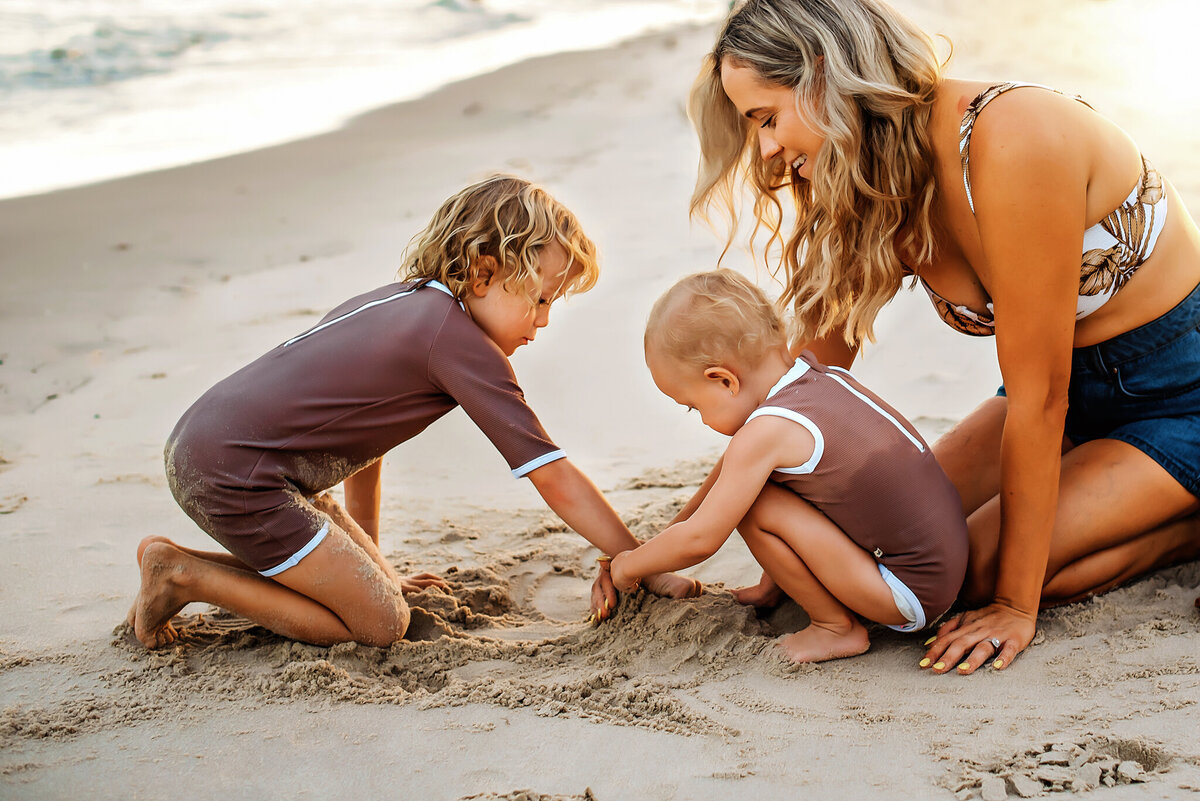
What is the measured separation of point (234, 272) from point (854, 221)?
396 cm

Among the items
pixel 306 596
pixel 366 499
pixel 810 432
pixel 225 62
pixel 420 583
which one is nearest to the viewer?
pixel 810 432

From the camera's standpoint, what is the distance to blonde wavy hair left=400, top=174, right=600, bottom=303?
2.56m

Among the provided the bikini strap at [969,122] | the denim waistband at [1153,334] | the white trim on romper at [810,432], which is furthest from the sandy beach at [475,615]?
the bikini strap at [969,122]

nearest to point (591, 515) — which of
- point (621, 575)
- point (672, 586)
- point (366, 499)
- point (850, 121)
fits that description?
point (621, 575)

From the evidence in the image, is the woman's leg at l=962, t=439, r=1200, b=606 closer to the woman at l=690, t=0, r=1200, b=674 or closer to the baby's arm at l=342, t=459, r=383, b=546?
the woman at l=690, t=0, r=1200, b=674

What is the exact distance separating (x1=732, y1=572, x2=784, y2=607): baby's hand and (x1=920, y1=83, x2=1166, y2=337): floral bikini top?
3.15 ft

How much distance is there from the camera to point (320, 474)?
2559mm

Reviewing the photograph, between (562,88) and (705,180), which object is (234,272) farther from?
(562,88)

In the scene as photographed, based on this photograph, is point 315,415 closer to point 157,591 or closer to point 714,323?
point 157,591

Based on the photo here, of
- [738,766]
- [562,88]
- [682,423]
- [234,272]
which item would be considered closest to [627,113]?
[562,88]

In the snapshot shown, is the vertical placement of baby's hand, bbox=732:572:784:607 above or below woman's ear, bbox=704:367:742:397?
below

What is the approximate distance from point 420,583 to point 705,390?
3.49 feet

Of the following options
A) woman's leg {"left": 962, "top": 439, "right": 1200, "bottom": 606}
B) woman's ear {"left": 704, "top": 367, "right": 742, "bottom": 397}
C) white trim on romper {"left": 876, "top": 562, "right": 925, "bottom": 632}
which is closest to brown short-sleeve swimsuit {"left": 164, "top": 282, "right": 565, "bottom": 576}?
woman's ear {"left": 704, "top": 367, "right": 742, "bottom": 397}

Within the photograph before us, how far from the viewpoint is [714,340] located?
2264mm
